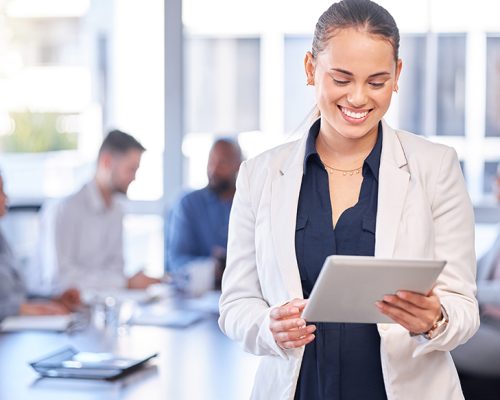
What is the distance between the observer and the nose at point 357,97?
1.96 m

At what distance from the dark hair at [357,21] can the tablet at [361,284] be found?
49cm

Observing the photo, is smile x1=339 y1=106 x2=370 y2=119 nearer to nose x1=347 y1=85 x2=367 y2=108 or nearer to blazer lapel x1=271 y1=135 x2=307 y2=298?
nose x1=347 y1=85 x2=367 y2=108

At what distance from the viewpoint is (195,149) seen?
6625 millimetres

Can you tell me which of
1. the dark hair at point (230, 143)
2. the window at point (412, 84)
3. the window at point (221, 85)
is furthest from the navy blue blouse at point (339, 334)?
the window at point (221, 85)

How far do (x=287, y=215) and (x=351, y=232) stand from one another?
136 mm

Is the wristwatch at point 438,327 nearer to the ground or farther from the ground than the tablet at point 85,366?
farther from the ground

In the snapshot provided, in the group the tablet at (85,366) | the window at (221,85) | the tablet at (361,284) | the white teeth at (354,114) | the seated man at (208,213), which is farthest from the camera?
the window at (221,85)

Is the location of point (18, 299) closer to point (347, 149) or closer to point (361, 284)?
point (347, 149)

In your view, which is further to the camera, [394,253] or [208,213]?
[208,213]

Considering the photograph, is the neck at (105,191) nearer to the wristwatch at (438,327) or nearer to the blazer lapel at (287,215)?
the blazer lapel at (287,215)

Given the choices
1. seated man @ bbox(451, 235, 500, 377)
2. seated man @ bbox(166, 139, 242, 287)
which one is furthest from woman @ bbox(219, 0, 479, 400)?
seated man @ bbox(166, 139, 242, 287)

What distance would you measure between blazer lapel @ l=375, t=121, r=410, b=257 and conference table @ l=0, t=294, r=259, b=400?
97cm

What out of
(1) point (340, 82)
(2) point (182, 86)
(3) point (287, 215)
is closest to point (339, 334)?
(3) point (287, 215)

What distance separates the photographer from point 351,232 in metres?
2.03
